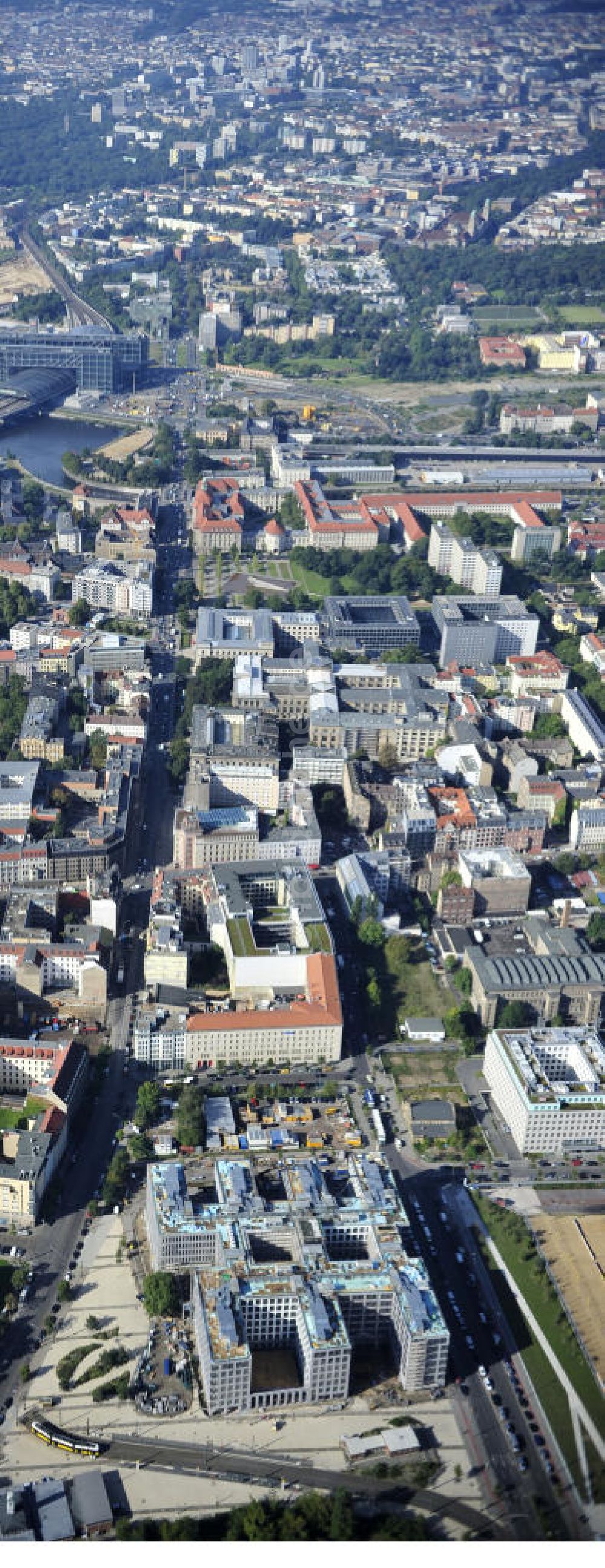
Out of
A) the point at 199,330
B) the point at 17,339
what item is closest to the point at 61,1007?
the point at 17,339

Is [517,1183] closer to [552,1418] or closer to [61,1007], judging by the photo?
[552,1418]

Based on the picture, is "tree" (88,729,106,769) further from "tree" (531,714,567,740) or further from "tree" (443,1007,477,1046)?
"tree" (443,1007,477,1046)

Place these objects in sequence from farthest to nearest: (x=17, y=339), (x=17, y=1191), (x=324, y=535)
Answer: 1. (x=17, y=339)
2. (x=324, y=535)
3. (x=17, y=1191)

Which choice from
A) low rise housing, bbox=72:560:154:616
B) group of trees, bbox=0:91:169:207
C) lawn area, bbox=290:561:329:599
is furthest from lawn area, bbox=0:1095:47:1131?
group of trees, bbox=0:91:169:207

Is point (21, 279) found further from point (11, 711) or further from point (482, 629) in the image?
point (11, 711)

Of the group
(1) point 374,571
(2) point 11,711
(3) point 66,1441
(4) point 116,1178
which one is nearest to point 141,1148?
(4) point 116,1178

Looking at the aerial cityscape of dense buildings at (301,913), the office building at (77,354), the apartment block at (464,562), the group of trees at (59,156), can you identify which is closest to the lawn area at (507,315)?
the aerial cityscape of dense buildings at (301,913)
